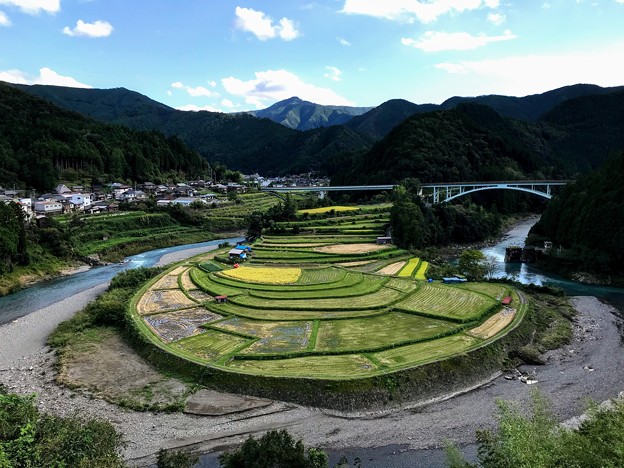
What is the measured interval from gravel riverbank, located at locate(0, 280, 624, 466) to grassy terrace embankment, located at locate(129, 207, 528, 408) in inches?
43.8

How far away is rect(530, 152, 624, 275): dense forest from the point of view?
4634 centimetres

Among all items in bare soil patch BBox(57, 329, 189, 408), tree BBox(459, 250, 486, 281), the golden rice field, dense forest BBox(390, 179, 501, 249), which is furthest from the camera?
dense forest BBox(390, 179, 501, 249)

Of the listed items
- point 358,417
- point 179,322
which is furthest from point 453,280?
point 179,322

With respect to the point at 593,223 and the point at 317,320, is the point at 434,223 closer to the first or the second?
the point at 593,223

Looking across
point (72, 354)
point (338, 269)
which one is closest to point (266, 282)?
point (338, 269)

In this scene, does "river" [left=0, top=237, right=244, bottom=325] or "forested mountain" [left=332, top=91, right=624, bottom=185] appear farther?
"forested mountain" [left=332, top=91, right=624, bottom=185]

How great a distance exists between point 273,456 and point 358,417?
786 centimetres

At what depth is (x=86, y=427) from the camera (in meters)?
15.2

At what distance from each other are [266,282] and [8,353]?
1946 centimetres

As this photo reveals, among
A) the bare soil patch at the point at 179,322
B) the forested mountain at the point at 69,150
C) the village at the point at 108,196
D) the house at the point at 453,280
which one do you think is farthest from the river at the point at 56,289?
the forested mountain at the point at 69,150

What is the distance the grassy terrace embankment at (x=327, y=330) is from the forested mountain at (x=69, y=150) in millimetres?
63029

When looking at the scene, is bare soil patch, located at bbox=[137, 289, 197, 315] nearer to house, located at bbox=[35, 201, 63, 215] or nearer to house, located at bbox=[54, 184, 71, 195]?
house, located at bbox=[35, 201, 63, 215]

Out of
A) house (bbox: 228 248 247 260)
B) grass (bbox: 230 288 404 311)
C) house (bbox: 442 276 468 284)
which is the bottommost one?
grass (bbox: 230 288 404 311)

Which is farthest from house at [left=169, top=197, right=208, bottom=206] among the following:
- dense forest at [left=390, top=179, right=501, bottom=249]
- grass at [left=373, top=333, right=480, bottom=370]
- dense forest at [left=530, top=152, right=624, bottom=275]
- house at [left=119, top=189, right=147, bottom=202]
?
grass at [left=373, top=333, right=480, bottom=370]
